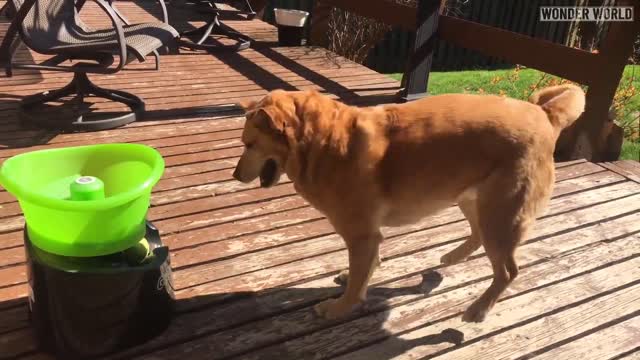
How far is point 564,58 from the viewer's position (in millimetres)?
3885

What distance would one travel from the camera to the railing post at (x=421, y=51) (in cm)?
479

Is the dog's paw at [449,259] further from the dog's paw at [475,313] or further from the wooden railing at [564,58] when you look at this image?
the wooden railing at [564,58]

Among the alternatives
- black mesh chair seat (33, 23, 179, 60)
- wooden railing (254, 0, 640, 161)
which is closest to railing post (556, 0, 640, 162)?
wooden railing (254, 0, 640, 161)

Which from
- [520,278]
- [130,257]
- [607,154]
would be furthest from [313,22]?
[130,257]

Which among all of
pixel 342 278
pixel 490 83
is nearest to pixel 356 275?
pixel 342 278

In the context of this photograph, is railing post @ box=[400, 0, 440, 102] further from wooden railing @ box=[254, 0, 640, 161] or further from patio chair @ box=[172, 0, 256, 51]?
patio chair @ box=[172, 0, 256, 51]

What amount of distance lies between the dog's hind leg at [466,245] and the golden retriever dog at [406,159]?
0.32 metres

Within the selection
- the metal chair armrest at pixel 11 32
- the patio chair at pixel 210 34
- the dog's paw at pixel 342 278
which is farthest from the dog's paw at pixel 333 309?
the patio chair at pixel 210 34

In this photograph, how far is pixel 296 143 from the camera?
6.98 feet

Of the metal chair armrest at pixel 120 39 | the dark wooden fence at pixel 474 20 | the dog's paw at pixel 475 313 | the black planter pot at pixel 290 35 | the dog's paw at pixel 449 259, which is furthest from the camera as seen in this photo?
the dark wooden fence at pixel 474 20

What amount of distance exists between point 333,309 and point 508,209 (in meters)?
0.82

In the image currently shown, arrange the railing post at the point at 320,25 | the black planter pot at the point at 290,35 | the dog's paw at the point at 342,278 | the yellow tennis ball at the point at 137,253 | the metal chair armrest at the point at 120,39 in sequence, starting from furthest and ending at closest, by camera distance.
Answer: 1. the railing post at the point at 320,25
2. the black planter pot at the point at 290,35
3. the metal chair armrest at the point at 120,39
4. the dog's paw at the point at 342,278
5. the yellow tennis ball at the point at 137,253

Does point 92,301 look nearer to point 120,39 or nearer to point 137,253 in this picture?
point 137,253

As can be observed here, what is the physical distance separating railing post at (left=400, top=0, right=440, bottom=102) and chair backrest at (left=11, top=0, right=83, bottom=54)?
9.16ft
